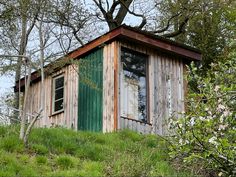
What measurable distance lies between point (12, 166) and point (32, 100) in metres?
8.51

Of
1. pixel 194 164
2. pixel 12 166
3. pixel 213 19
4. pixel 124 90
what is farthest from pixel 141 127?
pixel 213 19

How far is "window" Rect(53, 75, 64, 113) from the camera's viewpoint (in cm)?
1535

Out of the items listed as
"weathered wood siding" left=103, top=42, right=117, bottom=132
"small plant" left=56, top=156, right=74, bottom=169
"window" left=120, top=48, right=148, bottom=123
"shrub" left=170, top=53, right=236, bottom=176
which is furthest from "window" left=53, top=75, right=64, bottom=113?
"shrub" left=170, top=53, right=236, bottom=176

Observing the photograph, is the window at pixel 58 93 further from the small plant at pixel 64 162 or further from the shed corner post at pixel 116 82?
the small plant at pixel 64 162

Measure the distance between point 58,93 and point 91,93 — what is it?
71.0 inches

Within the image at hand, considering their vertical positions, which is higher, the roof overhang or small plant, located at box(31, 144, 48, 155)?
the roof overhang

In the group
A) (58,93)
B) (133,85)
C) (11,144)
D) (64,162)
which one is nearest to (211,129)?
(64,162)

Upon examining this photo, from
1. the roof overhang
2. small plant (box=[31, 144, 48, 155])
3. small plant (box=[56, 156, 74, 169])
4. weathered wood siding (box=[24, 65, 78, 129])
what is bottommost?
small plant (box=[56, 156, 74, 169])

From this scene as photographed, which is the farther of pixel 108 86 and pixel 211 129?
pixel 108 86

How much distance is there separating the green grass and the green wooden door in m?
2.48

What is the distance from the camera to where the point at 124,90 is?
13.6 metres

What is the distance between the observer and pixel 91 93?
14.1 m

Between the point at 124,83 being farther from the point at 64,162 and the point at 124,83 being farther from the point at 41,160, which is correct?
the point at 41,160

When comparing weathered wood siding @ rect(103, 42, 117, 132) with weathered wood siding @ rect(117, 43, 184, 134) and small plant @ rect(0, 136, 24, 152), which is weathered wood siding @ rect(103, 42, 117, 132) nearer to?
weathered wood siding @ rect(117, 43, 184, 134)
